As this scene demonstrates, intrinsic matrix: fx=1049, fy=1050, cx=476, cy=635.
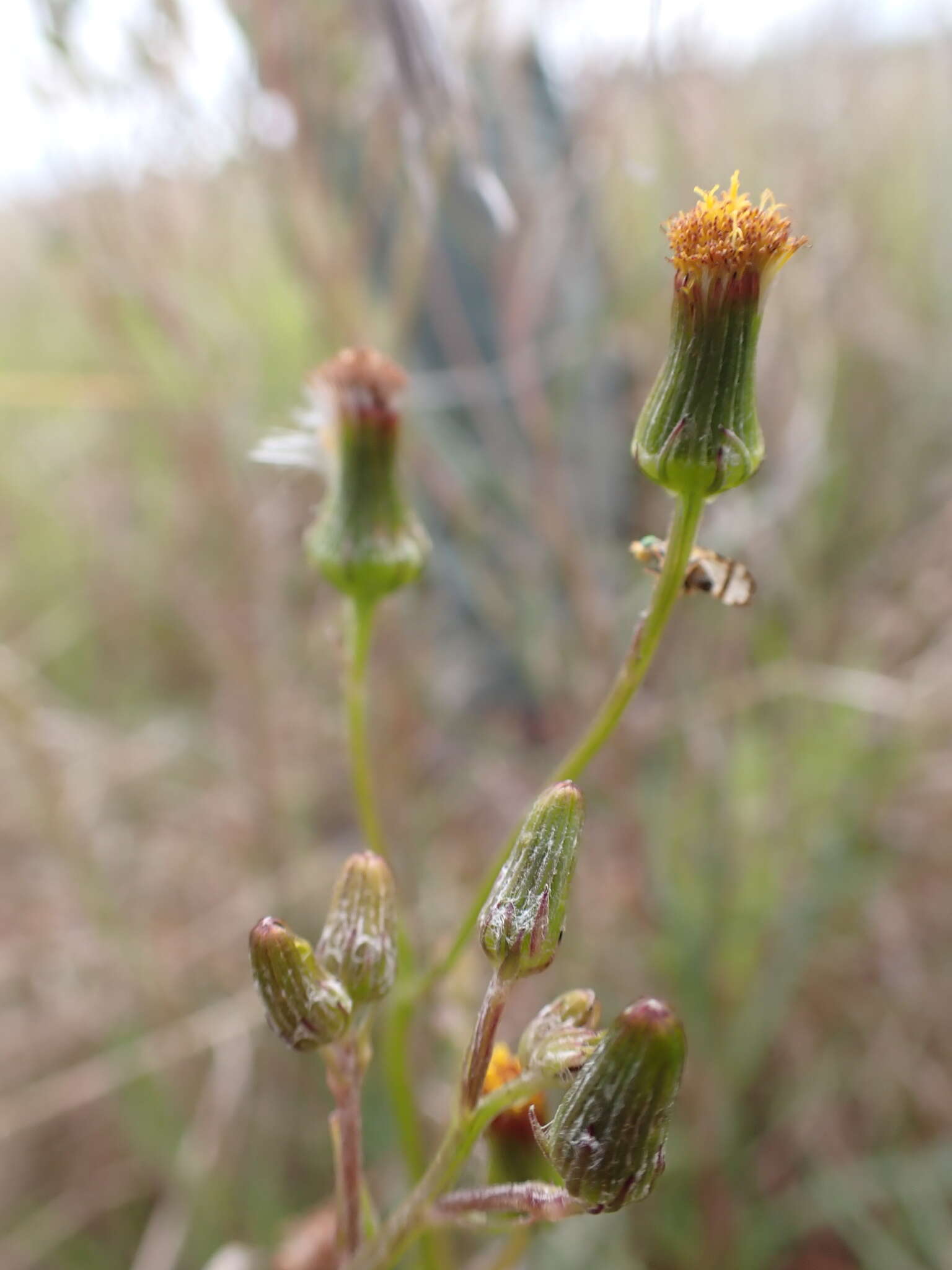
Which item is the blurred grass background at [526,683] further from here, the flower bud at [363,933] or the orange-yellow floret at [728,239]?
the orange-yellow floret at [728,239]

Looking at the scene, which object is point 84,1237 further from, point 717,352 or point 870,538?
point 870,538

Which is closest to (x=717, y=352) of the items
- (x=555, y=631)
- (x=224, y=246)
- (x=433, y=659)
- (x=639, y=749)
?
(x=639, y=749)

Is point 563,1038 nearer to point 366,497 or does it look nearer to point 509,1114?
point 509,1114

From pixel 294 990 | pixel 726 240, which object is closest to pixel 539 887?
pixel 294 990

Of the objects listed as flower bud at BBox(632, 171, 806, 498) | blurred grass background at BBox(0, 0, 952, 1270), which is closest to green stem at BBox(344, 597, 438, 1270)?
blurred grass background at BBox(0, 0, 952, 1270)

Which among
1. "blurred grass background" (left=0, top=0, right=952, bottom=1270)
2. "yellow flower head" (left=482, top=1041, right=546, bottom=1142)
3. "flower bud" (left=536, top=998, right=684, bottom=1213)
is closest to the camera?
"flower bud" (left=536, top=998, right=684, bottom=1213)

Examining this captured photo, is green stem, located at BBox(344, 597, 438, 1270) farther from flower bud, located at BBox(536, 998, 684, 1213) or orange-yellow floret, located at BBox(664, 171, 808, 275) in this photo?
orange-yellow floret, located at BBox(664, 171, 808, 275)
